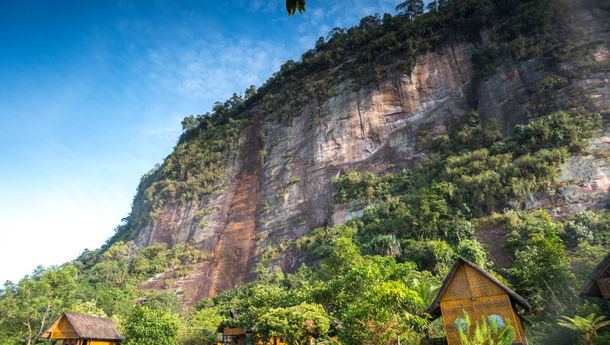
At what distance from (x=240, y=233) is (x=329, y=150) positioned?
51.0 ft

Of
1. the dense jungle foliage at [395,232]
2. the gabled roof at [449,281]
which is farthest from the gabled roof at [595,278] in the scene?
the gabled roof at [449,281]

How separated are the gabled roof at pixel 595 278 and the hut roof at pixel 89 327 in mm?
22511

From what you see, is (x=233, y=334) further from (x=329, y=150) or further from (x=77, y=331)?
(x=329, y=150)

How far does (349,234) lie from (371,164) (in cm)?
1340

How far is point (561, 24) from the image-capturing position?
3428 cm

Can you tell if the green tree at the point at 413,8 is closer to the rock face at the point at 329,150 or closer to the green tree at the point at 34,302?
the rock face at the point at 329,150

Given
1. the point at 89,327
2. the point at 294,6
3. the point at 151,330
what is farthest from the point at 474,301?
the point at 89,327

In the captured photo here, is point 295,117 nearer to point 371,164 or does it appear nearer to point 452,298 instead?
point 371,164

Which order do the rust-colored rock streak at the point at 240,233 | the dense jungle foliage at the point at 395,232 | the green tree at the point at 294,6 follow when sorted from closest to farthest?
the green tree at the point at 294,6 < the dense jungle foliage at the point at 395,232 < the rust-colored rock streak at the point at 240,233

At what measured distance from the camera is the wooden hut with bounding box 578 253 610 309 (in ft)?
35.2

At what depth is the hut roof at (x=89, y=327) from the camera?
1883 centimetres

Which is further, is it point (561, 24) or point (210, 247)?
point (210, 247)

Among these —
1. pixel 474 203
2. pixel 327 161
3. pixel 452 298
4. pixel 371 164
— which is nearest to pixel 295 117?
pixel 327 161

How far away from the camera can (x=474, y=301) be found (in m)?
12.1
